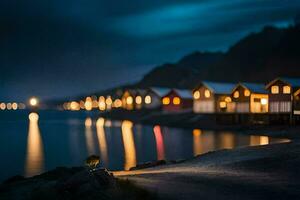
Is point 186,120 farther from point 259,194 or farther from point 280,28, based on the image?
point 280,28

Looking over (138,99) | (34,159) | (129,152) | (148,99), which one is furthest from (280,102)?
(138,99)

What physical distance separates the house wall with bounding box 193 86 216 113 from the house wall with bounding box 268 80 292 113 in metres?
14.1

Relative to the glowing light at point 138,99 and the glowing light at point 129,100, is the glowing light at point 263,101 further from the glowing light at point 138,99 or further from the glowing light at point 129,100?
the glowing light at point 129,100

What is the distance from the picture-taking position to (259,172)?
55.5ft

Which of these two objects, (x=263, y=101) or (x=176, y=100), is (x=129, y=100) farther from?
(x=263, y=101)

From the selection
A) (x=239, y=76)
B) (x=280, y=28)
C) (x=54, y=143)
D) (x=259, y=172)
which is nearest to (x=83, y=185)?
(x=259, y=172)

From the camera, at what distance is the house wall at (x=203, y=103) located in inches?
2704

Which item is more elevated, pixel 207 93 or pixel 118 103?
pixel 207 93

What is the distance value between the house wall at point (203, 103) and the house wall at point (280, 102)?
14070 millimetres

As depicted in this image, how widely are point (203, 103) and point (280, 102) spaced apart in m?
18.3

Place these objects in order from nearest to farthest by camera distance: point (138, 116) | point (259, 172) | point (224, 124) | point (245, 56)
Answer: point (259, 172) < point (224, 124) < point (138, 116) < point (245, 56)

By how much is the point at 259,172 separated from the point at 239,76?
137m

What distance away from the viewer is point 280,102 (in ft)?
180

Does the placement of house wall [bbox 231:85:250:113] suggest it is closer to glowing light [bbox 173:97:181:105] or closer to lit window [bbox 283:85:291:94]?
lit window [bbox 283:85:291:94]
